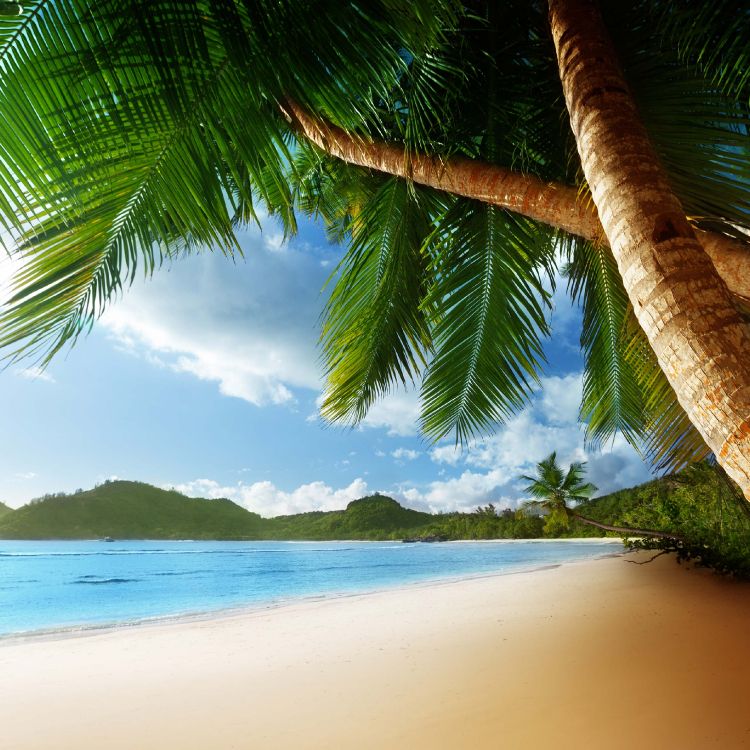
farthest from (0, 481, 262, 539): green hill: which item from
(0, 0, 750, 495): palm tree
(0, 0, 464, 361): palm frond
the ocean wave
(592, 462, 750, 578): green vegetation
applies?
(0, 0, 464, 361): palm frond

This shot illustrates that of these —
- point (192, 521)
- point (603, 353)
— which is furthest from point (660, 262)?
point (192, 521)

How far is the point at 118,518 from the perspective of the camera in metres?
61.2

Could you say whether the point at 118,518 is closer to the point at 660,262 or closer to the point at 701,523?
the point at 701,523

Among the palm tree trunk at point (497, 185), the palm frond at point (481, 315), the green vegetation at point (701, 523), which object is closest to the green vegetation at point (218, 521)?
the green vegetation at point (701, 523)

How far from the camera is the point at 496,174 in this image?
2.20 m

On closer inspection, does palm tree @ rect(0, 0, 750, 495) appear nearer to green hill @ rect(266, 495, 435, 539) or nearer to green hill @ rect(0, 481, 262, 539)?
green hill @ rect(266, 495, 435, 539)

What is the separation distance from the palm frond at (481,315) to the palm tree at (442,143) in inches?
0.8

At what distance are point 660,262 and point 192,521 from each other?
71.3 m

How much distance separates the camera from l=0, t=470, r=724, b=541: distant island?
59.8 m

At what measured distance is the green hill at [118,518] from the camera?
60250mm

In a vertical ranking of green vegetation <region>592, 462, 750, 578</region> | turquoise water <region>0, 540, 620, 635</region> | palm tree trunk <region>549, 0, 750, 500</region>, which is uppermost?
palm tree trunk <region>549, 0, 750, 500</region>

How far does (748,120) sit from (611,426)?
2620mm

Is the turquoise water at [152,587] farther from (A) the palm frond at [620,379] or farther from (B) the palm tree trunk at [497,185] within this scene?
(B) the palm tree trunk at [497,185]

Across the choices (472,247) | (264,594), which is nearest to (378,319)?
(472,247)
